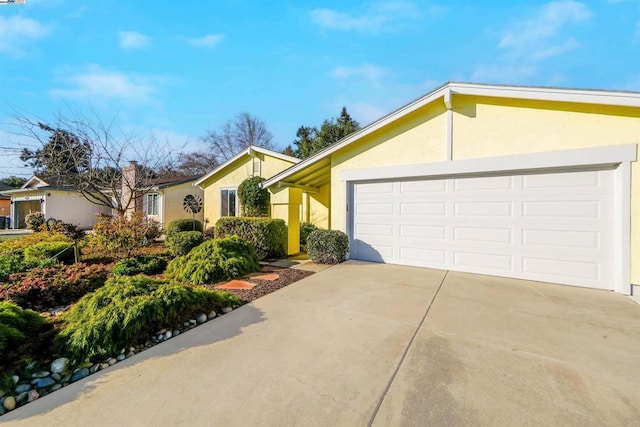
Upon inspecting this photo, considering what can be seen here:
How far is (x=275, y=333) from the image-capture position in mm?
3424

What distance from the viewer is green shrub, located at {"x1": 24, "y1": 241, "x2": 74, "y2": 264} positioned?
738 cm

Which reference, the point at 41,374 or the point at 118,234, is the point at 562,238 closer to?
the point at 41,374

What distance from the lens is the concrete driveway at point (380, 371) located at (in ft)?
6.75

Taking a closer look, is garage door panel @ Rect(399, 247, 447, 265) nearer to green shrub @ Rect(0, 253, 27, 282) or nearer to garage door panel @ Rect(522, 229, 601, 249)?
garage door panel @ Rect(522, 229, 601, 249)

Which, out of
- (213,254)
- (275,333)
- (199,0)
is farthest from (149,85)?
(275,333)

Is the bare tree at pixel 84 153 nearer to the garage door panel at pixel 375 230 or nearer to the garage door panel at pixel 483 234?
the garage door panel at pixel 375 230

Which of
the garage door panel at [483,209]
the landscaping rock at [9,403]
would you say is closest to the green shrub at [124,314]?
the landscaping rock at [9,403]

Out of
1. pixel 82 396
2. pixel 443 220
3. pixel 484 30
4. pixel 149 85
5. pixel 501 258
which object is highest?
pixel 484 30

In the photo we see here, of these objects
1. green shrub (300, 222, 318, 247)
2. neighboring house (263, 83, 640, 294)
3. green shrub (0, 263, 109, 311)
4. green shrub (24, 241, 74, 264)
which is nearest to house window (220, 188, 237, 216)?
green shrub (300, 222, 318, 247)

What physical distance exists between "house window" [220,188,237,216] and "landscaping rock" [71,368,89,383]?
11538mm

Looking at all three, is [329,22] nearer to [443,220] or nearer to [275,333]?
[443,220]

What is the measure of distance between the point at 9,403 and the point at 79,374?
1.58 feet

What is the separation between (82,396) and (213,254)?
13.2ft

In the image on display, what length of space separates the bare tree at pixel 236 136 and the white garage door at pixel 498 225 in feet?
89.2
